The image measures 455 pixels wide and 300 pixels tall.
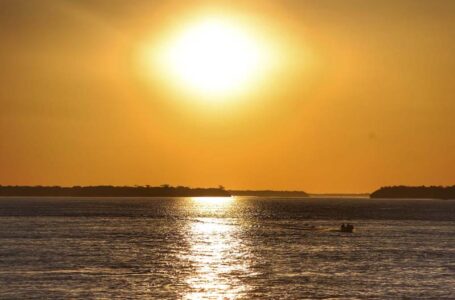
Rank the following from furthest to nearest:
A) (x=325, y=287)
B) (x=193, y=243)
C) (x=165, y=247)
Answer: (x=193, y=243), (x=165, y=247), (x=325, y=287)

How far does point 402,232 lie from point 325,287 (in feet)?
314

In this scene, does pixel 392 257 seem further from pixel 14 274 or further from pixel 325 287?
pixel 14 274

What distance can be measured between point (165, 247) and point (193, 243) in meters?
9.76

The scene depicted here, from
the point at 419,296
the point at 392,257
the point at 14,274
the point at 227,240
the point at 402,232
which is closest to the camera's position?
the point at 419,296

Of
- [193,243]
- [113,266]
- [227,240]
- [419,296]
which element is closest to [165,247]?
[193,243]

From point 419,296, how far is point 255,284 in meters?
17.2

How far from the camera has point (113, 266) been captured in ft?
314

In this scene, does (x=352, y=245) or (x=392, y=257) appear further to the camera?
(x=352, y=245)

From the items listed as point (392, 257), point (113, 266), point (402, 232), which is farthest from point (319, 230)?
point (113, 266)

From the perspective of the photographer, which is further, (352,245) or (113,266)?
(352,245)

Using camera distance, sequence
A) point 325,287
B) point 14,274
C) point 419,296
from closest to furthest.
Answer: point 419,296
point 325,287
point 14,274

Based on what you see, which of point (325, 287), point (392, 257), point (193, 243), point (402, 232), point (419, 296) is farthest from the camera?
point (402, 232)

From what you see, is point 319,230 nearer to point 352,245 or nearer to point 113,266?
point 352,245

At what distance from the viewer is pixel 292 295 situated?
73.3 meters
